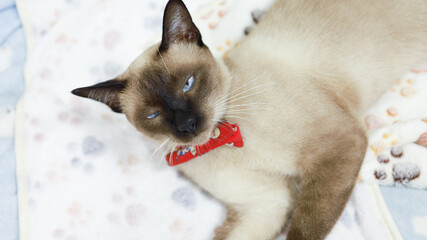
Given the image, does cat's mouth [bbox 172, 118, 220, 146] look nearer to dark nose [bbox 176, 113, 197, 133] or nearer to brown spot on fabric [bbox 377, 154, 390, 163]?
dark nose [bbox 176, 113, 197, 133]

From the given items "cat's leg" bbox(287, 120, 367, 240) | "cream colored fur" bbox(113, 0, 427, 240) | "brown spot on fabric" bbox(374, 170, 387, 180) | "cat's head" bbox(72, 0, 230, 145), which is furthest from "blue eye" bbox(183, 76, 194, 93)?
"brown spot on fabric" bbox(374, 170, 387, 180)

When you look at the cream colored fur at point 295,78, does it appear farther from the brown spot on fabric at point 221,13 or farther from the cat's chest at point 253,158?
the brown spot on fabric at point 221,13

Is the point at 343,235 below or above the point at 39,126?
below

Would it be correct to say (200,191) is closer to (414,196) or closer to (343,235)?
(343,235)

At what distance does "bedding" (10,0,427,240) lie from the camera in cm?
178

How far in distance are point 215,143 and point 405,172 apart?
0.97 metres

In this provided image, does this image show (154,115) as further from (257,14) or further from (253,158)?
(257,14)

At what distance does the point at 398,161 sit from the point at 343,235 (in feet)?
1.57

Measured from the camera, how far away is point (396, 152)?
179 cm

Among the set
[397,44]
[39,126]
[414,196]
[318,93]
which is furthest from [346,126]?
[39,126]

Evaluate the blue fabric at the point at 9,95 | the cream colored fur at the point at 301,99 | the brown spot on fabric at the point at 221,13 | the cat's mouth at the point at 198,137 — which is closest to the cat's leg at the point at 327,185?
the cream colored fur at the point at 301,99

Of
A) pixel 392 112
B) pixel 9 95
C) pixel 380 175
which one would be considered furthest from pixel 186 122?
pixel 9 95

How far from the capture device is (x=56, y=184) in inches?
76.4

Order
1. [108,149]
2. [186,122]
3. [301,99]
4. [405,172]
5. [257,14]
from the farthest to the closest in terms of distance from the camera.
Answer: [257,14] < [108,149] < [405,172] < [301,99] < [186,122]
